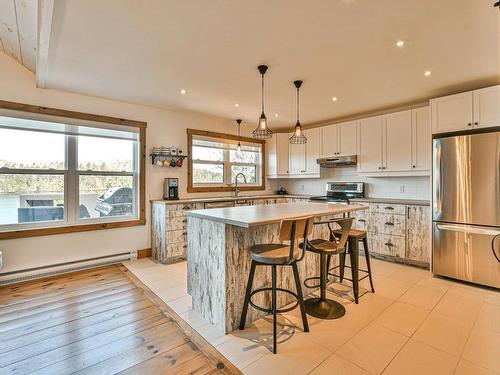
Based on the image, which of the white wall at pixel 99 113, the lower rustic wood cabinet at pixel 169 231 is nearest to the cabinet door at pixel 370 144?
the white wall at pixel 99 113

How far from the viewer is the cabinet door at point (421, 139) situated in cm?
387

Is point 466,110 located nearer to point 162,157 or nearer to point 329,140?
point 329,140

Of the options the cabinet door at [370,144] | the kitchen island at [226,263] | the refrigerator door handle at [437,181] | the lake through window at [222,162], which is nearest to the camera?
the kitchen island at [226,263]

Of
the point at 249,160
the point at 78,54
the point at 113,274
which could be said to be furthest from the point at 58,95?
the point at 249,160

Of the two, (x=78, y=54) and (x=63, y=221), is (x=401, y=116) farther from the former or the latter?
(x=63, y=221)

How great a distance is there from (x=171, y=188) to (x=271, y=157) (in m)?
2.51

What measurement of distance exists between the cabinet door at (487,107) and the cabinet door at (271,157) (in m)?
3.45

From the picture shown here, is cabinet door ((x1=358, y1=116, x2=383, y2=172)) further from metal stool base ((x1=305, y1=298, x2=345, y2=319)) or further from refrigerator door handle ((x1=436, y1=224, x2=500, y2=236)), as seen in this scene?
metal stool base ((x1=305, y1=298, x2=345, y2=319))

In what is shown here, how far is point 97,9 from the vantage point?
6.32 feet

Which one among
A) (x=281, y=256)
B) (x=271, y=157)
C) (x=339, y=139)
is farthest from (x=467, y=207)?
(x=271, y=157)

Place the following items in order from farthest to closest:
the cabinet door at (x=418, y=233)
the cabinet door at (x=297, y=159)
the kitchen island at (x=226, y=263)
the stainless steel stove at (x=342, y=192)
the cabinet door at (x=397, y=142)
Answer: the cabinet door at (x=297, y=159), the stainless steel stove at (x=342, y=192), the cabinet door at (x=397, y=142), the cabinet door at (x=418, y=233), the kitchen island at (x=226, y=263)

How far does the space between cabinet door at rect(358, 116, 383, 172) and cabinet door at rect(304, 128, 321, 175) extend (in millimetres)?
856

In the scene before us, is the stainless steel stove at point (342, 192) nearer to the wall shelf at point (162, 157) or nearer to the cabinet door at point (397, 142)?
the cabinet door at point (397, 142)

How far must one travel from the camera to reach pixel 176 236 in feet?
13.2
